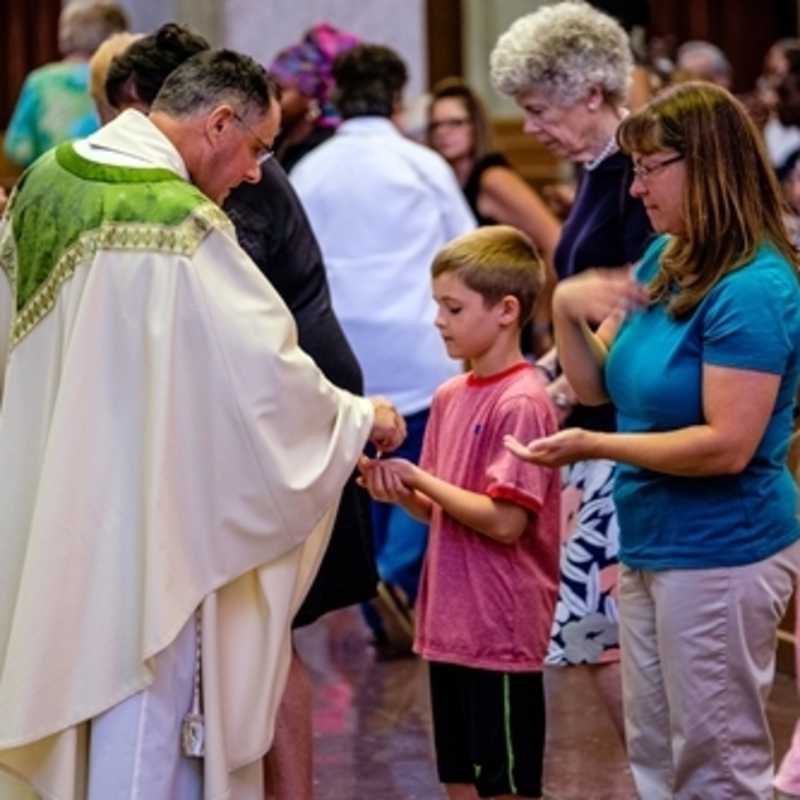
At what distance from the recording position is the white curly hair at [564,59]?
6234 mm

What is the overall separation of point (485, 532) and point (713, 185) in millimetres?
886

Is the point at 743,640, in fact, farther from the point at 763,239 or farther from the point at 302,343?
the point at 302,343

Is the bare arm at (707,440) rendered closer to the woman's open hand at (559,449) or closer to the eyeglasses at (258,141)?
the woman's open hand at (559,449)

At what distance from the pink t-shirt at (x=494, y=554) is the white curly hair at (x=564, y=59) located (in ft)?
2.86

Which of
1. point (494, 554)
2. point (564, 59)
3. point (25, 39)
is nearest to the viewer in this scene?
point (494, 554)

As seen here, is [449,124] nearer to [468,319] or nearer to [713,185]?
[468,319]

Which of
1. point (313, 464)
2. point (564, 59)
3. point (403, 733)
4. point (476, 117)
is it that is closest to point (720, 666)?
point (313, 464)

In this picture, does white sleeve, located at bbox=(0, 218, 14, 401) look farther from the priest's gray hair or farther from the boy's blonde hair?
the boy's blonde hair

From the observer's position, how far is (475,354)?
18.6ft

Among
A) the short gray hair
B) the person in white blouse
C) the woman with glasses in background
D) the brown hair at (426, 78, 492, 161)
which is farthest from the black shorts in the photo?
the short gray hair

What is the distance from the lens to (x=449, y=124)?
31.6ft

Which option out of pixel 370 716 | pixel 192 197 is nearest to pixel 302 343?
pixel 192 197

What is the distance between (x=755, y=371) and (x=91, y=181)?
4.31 feet

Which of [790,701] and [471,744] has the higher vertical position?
[471,744]
